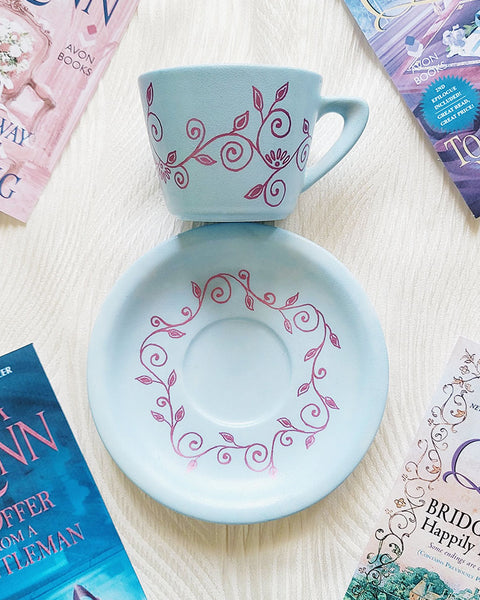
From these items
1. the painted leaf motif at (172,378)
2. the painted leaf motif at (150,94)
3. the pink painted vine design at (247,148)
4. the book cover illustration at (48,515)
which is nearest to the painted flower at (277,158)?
the pink painted vine design at (247,148)

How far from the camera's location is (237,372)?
549mm

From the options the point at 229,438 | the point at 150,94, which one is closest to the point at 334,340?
the point at 229,438

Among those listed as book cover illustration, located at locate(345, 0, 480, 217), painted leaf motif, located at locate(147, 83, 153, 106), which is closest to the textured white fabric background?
book cover illustration, located at locate(345, 0, 480, 217)

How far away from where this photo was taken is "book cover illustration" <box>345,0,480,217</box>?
560 mm

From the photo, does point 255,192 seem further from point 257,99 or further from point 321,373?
point 321,373

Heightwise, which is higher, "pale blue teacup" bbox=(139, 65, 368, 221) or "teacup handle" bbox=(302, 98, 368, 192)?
"teacup handle" bbox=(302, 98, 368, 192)

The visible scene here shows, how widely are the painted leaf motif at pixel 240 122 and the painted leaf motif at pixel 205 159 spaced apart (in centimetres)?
3

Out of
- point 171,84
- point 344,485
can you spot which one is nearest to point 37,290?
point 171,84

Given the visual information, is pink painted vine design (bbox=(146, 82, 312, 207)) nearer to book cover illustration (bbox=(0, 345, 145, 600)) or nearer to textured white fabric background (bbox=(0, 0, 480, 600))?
textured white fabric background (bbox=(0, 0, 480, 600))

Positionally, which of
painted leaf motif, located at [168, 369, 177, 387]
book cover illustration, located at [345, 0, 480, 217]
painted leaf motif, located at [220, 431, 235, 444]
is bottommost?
painted leaf motif, located at [220, 431, 235, 444]

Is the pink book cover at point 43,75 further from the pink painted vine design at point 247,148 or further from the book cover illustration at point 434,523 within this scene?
the book cover illustration at point 434,523

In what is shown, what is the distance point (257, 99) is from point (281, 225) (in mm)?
162

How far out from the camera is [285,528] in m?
0.56

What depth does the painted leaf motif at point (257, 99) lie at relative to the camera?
44 cm
